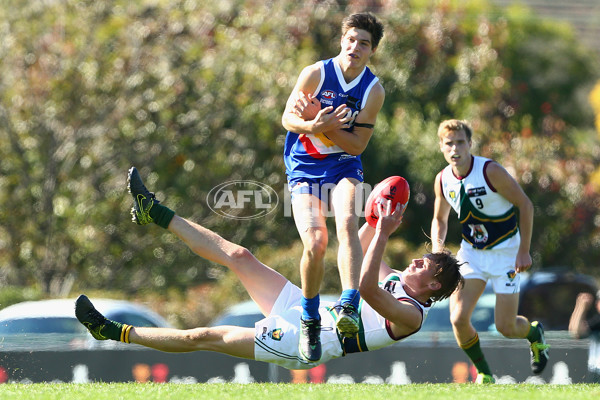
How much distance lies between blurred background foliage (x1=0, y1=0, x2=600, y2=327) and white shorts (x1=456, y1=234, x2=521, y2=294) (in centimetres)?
819

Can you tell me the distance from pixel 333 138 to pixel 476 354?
271 centimetres

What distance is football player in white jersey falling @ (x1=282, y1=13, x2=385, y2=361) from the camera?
737cm

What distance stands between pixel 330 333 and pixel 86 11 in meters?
14.7

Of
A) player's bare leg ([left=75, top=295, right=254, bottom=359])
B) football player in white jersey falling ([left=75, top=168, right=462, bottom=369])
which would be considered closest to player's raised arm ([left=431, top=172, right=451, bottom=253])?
football player in white jersey falling ([left=75, top=168, right=462, bottom=369])

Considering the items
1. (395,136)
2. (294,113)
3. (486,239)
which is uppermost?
(395,136)

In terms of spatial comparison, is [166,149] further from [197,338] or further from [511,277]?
[197,338]

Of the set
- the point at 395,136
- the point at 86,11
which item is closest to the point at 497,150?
the point at 395,136

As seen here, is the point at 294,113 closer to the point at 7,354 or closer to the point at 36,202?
the point at 7,354

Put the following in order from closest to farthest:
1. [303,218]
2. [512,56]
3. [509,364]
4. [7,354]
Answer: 1. [303,218]
2. [7,354]
3. [509,364]
4. [512,56]

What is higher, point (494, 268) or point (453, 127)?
point (453, 127)

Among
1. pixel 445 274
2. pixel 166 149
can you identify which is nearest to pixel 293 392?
pixel 445 274

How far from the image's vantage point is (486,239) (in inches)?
364

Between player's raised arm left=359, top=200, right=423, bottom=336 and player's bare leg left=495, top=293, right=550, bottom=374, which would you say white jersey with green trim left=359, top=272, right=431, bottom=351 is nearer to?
player's raised arm left=359, top=200, right=423, bottom=336

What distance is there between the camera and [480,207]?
9.13 m
